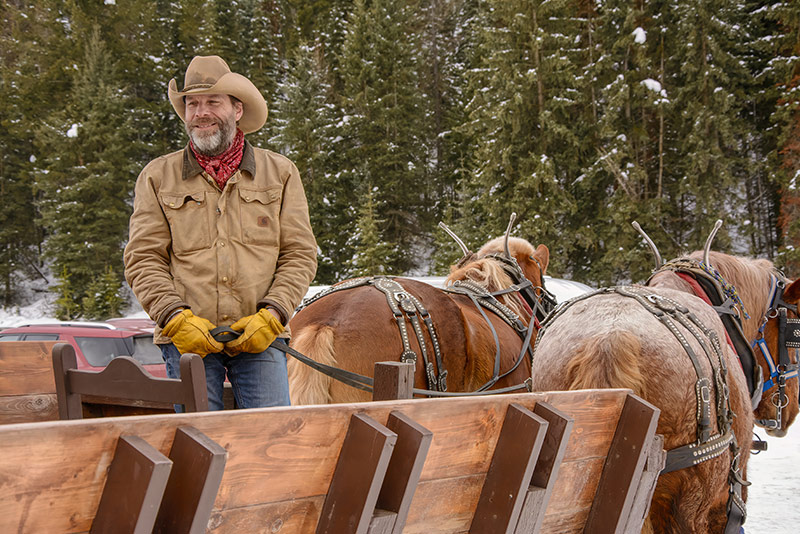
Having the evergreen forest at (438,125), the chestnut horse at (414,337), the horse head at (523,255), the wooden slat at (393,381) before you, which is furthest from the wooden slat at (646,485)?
the evergreen forest at (438,125)

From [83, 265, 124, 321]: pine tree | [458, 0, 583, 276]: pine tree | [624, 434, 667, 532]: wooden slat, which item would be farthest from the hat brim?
[83, 265, 124, 321]: pine tree

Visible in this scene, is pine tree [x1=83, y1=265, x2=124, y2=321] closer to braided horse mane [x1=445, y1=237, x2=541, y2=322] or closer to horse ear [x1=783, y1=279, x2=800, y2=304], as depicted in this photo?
braided horse mane [x1=445, y1=237, x2=541, y2=322]

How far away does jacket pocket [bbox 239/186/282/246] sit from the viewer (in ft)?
8.50

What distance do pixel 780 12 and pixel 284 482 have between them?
22.3m

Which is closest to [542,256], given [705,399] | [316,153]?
[705,399]

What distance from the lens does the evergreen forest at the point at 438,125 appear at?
19906mm

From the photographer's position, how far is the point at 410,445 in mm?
1335

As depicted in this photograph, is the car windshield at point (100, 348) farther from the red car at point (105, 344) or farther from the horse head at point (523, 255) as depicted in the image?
the horse head at point (523, 255)

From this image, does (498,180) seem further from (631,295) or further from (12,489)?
(12,489)

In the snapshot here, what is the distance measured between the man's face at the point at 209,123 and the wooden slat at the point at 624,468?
1.79 meters

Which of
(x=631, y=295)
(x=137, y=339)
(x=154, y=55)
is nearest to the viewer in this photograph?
(x=631, y=295)

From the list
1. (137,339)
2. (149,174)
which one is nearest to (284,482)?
(149,174)

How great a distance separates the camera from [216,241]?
8.33 ft

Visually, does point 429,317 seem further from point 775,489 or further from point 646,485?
point 775,489
